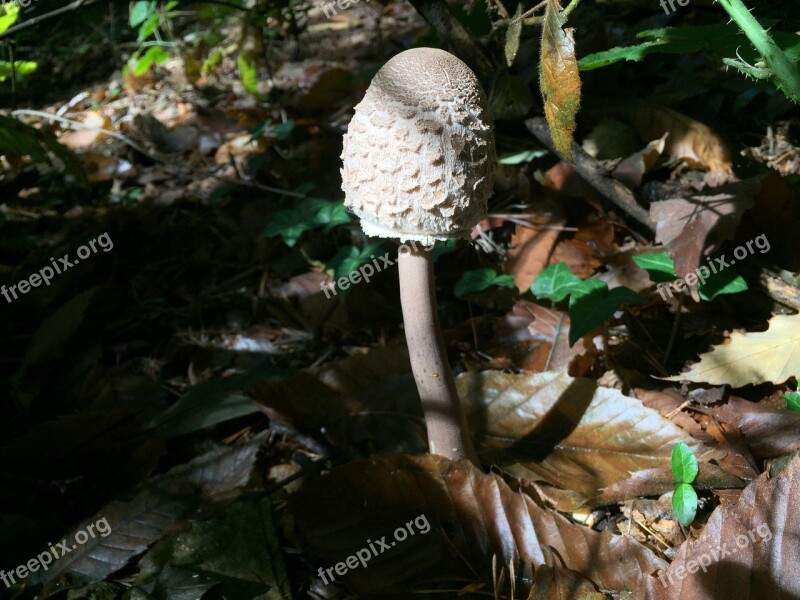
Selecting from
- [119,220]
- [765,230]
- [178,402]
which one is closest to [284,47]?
[119,220]

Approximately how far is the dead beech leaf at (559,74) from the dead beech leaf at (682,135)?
1.73m

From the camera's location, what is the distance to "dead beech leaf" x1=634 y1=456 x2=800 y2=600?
4.72ft

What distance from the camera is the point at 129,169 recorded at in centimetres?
446

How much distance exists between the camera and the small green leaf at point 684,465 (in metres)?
1.70

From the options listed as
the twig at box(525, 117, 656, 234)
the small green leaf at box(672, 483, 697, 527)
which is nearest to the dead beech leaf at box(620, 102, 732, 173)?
the twig at box(525, 117, 656, 234)

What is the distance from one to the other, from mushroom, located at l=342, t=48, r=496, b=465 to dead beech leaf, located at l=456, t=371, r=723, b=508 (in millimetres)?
825

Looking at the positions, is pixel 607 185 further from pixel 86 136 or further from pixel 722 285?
pixel 86 136

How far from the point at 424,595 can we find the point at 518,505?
388 millimetres

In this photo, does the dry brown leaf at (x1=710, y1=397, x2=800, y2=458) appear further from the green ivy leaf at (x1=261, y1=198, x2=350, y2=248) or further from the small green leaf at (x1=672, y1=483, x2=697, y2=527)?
the green ivy leaf at (x1=261, y1=198, x2=350, y2=248)

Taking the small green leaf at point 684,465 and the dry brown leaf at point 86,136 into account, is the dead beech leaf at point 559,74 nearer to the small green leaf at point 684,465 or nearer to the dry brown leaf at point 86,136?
the small green leaf at point 684,465

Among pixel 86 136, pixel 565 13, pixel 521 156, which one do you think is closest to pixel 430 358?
pixel 565 13

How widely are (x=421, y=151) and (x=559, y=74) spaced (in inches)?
14.8

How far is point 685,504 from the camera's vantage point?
1.68 m

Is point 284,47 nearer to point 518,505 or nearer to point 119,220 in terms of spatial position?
point 119,220
